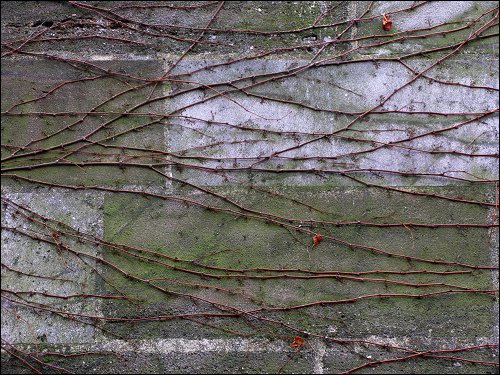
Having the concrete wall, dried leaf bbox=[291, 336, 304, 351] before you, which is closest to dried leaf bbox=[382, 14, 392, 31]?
the concrete wall

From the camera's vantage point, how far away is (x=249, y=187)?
12.8 ft

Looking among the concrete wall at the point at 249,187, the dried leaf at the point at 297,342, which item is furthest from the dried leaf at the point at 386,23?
the dried leaf at the point at 297,342

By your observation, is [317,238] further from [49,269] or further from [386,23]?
[49,269]

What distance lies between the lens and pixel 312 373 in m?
3.80

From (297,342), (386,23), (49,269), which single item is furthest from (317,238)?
(49,269)

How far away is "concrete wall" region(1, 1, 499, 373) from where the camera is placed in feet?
12.5

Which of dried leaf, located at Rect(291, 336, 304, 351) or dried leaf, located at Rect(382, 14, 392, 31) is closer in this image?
dried leaf, located at Rect(291, 336, 304, 351)

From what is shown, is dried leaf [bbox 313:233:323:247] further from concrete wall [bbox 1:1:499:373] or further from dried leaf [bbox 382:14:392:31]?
dried leaf [bbox 382:14:392:31]

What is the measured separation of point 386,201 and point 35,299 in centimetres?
250

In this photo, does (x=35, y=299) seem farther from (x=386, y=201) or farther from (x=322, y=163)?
(x=386, y=201)

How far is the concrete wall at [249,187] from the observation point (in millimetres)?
3814

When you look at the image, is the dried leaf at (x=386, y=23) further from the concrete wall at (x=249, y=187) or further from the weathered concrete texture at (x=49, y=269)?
the weathered concrete texture at (x=49, y=269)

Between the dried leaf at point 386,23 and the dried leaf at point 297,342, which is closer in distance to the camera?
the dried leaf at point 297,342

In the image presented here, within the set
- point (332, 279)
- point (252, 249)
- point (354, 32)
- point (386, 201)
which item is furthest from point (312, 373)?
point (354, 32)
